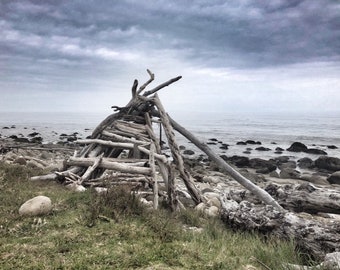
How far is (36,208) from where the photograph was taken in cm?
601

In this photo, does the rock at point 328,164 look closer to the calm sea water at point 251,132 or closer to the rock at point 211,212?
the calm sea water at point 251,132

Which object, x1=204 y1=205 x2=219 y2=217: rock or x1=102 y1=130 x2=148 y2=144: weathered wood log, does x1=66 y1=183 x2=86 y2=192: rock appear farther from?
x1=204 y1=205 x2=219 y2=217: rock

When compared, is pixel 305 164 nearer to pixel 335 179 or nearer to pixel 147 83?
pixel 335 179

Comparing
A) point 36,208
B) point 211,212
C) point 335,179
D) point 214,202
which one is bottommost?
point 335,179

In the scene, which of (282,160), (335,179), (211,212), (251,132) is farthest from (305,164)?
(251,132)

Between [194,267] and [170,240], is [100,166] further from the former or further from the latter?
[194,267]

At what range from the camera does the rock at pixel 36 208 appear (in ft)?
19.5

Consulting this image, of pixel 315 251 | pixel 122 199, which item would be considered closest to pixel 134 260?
pixel 122 199

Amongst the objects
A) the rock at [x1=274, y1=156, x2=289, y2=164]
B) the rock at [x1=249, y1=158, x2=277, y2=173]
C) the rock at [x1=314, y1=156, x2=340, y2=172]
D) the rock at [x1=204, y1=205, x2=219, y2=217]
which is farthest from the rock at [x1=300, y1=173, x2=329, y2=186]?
the rock at [x1=204, y1=205, x2=219, y2=217]

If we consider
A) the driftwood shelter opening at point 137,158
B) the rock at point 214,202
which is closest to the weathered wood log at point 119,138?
the driftwood shelter opening at point 137,158

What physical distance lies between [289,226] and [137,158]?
5.44 metres

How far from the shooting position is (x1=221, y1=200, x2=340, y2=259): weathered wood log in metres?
5.24

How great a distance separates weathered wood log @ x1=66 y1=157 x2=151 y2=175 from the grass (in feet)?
8.41

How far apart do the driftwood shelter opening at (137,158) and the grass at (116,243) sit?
2044mm
